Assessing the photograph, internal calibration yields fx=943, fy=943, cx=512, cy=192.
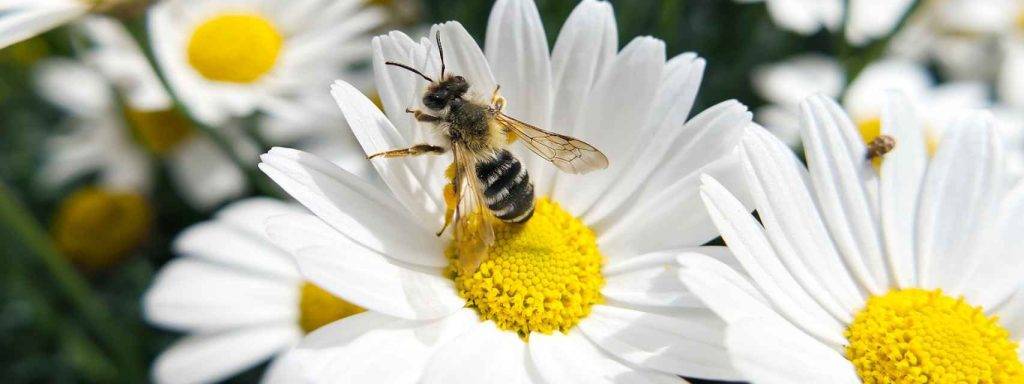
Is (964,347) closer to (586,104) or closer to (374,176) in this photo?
(586,104)

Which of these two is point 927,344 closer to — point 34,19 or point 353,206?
point 353,206

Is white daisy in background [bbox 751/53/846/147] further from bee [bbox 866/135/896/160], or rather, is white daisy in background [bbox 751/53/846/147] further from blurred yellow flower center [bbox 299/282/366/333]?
blurred yellow flower center [bbox 299/282/366/333]

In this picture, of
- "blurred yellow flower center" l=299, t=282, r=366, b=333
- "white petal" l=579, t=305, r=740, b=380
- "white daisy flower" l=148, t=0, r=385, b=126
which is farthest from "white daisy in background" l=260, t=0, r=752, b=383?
"white daisy flower" l=148, t=0, r=385, b=126

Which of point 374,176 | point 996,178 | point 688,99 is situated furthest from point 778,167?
point 374,176

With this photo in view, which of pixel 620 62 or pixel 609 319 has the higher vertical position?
pixel 620 62

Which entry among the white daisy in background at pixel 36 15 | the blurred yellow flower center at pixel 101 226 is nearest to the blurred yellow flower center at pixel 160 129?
the blurred yellow flower center at pixel 101 226

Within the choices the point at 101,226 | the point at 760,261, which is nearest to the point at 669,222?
the point at 760,261
